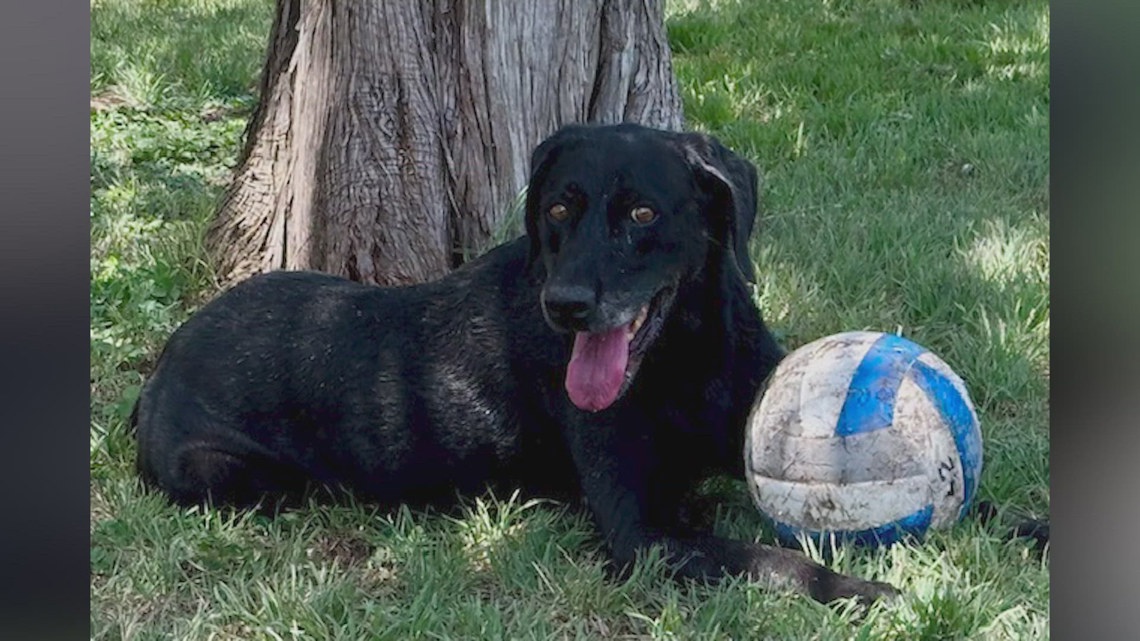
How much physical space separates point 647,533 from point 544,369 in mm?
614

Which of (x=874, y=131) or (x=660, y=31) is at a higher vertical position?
(x=660, y=31)

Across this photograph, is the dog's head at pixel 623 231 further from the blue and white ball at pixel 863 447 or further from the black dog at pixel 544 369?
the blue and white ball at pixel 863 447

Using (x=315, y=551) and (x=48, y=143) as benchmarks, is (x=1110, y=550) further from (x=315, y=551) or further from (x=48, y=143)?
(x=315, y=551)

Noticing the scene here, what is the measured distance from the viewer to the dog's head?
3193mm

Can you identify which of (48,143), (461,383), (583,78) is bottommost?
(461,383)

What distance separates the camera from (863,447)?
3.06m

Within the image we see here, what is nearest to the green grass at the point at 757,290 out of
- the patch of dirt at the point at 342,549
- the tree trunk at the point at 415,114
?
the patch of dirt at the point at 342,549

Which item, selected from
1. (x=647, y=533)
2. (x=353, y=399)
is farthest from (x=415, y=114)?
(x=647, y=533)

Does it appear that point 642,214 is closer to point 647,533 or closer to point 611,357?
point 611,357

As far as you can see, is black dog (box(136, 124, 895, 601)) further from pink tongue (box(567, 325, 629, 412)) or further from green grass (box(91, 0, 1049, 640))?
green grass (box(91, 0, 1049, 640))

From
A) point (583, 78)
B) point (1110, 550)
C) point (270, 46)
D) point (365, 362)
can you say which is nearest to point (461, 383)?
A: point (365, 362)

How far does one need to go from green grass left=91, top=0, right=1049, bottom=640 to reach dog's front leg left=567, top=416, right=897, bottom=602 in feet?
0.19

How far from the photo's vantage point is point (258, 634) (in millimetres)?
2951

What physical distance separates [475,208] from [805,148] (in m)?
2.22
